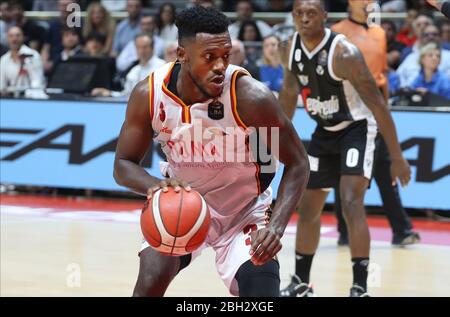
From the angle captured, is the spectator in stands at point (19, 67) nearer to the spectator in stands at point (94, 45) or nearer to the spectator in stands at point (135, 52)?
the spectator in stands at point (94, 45)

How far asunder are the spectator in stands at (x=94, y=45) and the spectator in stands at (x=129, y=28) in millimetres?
298

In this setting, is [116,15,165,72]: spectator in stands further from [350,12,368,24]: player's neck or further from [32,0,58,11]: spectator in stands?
[350,12,368,24]: player's neck

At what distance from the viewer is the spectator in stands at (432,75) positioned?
429 inches

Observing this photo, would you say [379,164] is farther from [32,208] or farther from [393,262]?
[32,208]

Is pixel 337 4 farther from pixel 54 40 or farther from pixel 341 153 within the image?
pixel 341 153

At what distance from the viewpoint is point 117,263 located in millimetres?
7965

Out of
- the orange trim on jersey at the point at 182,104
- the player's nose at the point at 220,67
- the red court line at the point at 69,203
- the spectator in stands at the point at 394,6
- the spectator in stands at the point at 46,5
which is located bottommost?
the red court line at the point at 69,203

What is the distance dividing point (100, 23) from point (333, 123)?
774cm

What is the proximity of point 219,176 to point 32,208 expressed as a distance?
677 cm

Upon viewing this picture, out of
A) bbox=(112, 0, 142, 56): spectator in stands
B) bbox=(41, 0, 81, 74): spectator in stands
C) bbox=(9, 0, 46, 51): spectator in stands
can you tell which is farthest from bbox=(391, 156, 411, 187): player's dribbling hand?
bbox=(9, 0, 46, 51): spectator in stands

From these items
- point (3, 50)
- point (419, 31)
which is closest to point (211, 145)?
point (419, 31)

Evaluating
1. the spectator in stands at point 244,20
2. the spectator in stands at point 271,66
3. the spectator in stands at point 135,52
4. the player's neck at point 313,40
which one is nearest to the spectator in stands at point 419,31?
the spectator in stands at point 271,66

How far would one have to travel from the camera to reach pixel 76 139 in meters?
11.6
